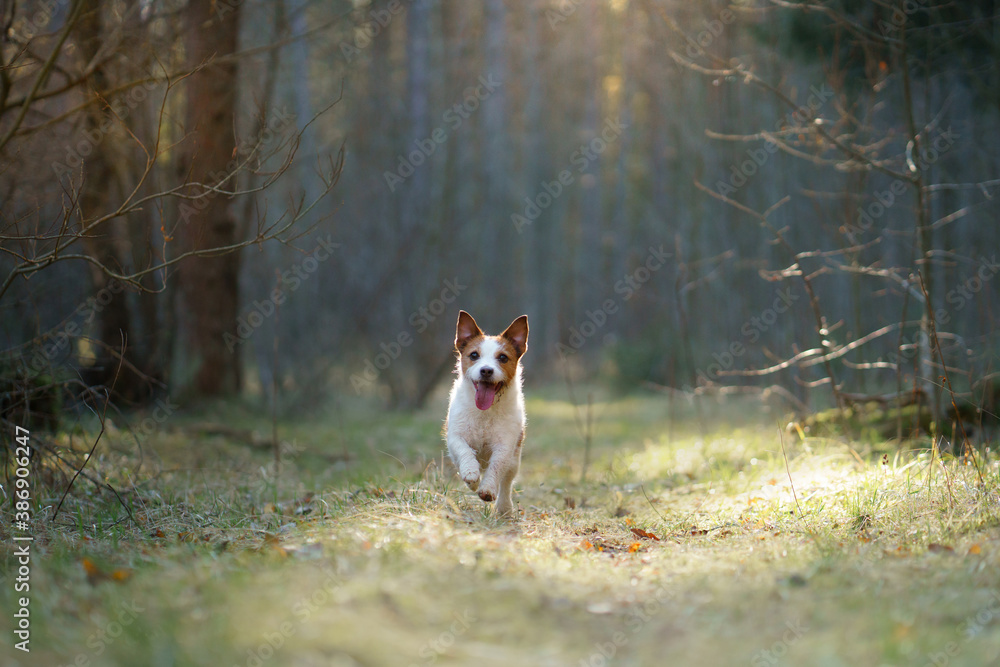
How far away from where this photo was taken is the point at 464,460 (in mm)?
5332

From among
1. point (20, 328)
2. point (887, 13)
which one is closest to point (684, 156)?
point (887, 13)

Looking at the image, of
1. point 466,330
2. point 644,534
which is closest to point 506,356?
point 466,330

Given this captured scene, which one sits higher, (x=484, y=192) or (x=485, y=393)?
(x=484, y=192)

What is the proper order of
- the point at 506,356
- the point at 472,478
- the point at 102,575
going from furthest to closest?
1. the point at 506,356
2. the point at 472,478
3. the point at 102,575

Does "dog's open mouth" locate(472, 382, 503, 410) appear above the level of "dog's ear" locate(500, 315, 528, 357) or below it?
below

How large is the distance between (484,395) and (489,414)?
0.22m

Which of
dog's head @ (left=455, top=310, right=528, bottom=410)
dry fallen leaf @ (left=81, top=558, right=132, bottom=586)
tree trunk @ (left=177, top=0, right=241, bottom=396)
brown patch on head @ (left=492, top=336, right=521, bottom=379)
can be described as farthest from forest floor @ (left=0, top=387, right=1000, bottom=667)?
tree trunk @ (left=177, top=0, right=241, bottom=396)

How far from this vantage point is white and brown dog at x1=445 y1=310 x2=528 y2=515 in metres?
5.59

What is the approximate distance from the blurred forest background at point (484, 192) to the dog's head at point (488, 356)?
1.77 metres

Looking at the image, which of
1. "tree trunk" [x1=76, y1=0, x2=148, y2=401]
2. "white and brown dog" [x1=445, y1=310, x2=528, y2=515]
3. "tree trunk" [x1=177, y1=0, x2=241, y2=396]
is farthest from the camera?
"tree trunk" [x1=177, y1=0, x2=241, y2=396]

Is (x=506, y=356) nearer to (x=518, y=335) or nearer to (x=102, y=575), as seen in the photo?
(x=518, y=335)

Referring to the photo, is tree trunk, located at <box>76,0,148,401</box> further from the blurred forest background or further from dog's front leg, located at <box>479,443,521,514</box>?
dog's front leg, located at <box>479,443,521,514</box>

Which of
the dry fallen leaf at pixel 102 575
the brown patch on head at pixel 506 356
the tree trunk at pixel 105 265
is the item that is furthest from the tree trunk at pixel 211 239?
the dry fallen leaf at pixel 102 575

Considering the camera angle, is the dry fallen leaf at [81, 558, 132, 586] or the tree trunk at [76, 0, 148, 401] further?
the tree trunk at [76, 0, 148, 401]
